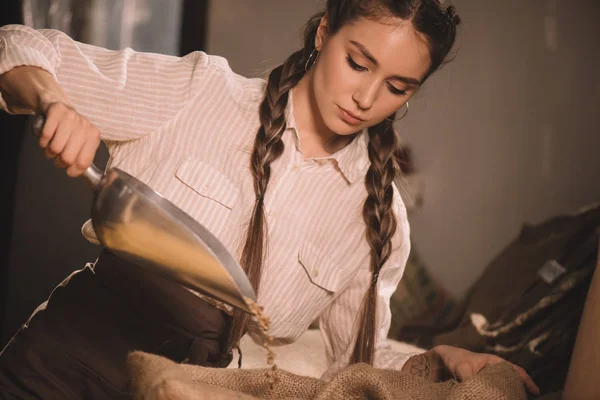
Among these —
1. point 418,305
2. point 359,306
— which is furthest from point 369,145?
point 418,305

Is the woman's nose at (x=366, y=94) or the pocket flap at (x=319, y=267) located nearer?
the woman's nose at (x=366, y=94)

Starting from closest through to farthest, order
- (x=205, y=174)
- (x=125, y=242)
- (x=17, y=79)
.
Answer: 1. (x=125, y=242)
2. (x=17, y=79)
3. (x=205, y=174)

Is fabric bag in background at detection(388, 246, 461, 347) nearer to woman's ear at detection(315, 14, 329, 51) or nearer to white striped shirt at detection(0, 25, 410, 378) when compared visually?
white striped shirt at detection(0, 25, 410, 378)

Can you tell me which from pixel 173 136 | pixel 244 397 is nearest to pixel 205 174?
pixel 173 136

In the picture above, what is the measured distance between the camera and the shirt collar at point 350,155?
1.11m

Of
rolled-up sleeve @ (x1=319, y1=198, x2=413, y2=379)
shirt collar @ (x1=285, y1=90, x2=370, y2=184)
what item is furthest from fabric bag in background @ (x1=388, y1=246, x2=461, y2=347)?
shirt collar @ (x1=285, y1=90, x2=370, y2=184)

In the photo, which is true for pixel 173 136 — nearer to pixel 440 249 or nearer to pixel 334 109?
pixel 334 109

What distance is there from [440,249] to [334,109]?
4.99ft

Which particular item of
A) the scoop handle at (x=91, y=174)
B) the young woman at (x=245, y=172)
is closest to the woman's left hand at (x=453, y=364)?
the young woman at (x=245, y=172)

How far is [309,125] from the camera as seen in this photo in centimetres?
112

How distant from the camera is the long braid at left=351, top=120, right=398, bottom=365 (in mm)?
1155

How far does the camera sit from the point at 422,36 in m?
1.03

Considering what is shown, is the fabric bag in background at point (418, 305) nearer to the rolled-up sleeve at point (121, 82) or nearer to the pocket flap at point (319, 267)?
the pocket flap at point (319, 267)

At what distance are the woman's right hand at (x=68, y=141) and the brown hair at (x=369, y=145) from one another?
374mm
